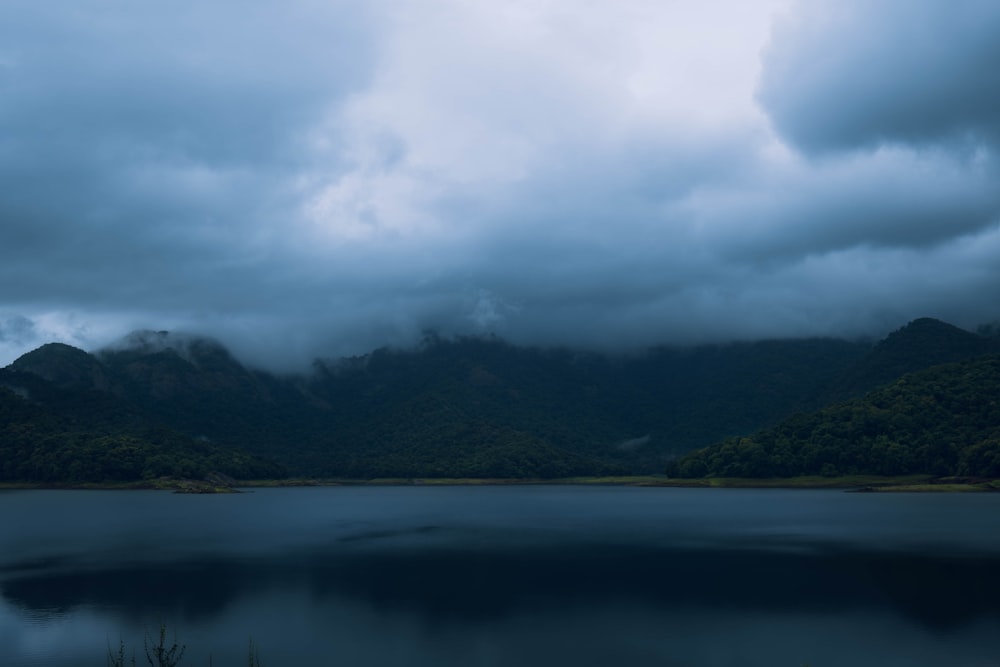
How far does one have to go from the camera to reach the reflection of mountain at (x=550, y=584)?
Result: 52.9 m

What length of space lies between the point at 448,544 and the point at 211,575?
29.8m

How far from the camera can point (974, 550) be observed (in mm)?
75625

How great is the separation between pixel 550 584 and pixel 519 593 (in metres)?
4.54

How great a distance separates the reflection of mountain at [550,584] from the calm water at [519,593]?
28cm

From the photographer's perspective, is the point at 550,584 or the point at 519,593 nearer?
the point at 519,593

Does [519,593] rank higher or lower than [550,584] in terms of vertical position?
higher

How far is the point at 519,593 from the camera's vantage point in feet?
192

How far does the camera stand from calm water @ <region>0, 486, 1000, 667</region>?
4247 cm

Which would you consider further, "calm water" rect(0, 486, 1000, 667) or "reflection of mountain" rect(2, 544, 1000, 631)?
"reflection of mountain" rect(2, 544, 1000, 631)

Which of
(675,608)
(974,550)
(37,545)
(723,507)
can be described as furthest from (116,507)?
(974,550)

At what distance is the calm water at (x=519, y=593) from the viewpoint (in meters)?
42.5

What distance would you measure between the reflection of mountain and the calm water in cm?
28

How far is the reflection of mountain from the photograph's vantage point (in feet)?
174

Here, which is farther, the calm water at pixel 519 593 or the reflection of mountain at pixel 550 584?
the reflection of mountain at pixel 550 584
